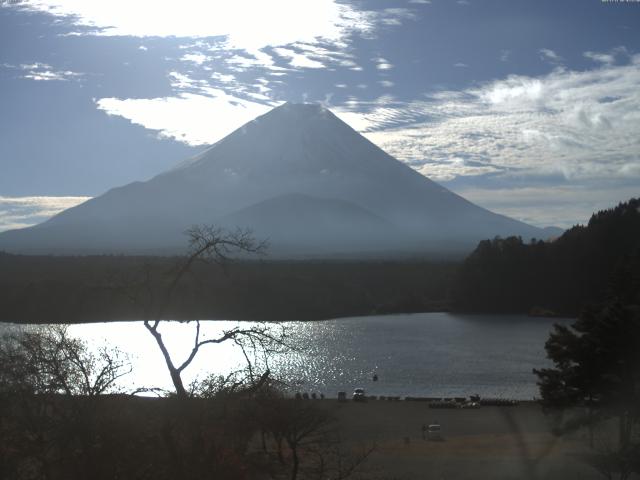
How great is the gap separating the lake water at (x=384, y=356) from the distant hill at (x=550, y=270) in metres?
9.15

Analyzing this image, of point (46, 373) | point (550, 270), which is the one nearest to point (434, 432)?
point (46, 373)

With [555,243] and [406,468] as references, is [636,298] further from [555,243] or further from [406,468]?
[555,243]

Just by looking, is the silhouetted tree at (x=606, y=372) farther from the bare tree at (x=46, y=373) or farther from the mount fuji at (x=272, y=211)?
the mount fuji at (x=272, y=211)

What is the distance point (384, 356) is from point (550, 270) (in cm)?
2835

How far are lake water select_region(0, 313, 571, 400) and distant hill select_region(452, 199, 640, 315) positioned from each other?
915cm

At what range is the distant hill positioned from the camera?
2007 inches

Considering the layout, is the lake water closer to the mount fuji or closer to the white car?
the white car

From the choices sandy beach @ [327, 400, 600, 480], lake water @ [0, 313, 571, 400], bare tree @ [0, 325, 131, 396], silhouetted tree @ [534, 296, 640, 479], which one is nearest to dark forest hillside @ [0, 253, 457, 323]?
lake water @ [0, 313, 571, 400]

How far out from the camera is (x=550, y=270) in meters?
53.3

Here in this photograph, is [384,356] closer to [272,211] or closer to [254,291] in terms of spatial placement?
[254,291]

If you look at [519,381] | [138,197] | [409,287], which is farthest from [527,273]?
[138,197]

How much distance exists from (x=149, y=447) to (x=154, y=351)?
24.5m

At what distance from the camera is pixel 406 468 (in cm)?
1189

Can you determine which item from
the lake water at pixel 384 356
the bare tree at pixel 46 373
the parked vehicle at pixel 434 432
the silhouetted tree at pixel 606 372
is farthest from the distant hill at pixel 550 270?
the bare tree at pixel 46 373
